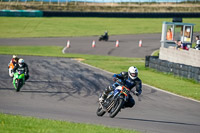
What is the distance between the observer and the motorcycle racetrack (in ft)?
35.9

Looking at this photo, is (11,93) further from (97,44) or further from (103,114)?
(97,44)

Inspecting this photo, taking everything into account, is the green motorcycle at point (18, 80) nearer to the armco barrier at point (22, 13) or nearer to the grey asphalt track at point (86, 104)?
the grey asphalt track at point (86, 104)

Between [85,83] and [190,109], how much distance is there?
655 cm

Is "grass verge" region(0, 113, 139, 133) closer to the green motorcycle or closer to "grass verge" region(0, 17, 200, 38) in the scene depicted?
the green motorcycle

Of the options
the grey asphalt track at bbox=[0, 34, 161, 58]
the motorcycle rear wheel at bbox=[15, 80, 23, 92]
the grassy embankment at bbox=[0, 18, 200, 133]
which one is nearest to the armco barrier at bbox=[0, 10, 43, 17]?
the grassy embankment at bbox=[0, 18, 200, 133]

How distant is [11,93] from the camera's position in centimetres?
1565

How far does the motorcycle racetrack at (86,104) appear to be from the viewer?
10.9 meters

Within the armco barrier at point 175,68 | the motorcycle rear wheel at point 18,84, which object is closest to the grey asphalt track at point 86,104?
the motorcycle rear wheel at point 18,84

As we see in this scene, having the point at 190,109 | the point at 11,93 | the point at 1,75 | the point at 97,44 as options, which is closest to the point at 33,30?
the point at 97,44

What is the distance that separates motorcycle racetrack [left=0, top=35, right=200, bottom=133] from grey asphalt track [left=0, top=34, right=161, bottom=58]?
1562cm

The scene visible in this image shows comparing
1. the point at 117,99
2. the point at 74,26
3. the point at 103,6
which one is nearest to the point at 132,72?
the point at 117,99

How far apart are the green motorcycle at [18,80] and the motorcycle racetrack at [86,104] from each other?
0.86 ft

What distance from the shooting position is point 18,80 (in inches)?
640

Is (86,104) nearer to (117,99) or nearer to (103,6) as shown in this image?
(117,99)
